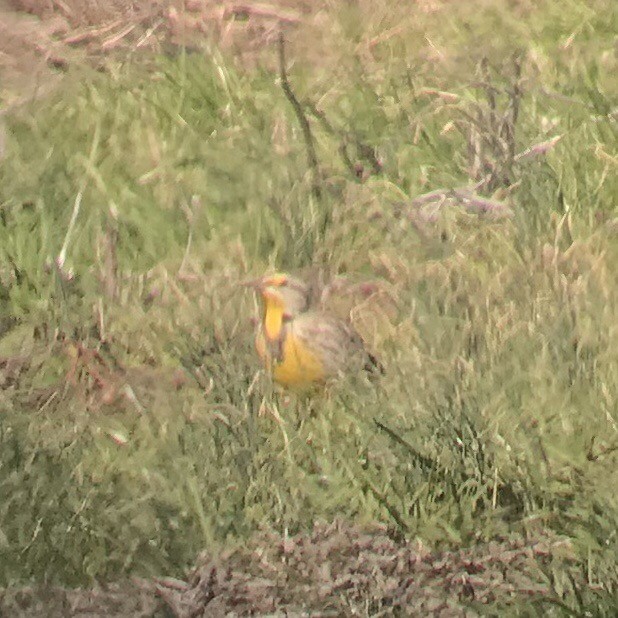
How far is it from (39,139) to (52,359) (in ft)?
3.86

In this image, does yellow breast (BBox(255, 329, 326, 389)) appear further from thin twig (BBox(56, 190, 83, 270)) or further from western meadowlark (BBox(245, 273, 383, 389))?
thin twig (BBox(56, 190, 83, 270))

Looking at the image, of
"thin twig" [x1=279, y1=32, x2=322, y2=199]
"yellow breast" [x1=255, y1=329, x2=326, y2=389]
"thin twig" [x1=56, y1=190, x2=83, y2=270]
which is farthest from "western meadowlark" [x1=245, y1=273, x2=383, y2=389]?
"thin twig" [x1=56, y1=190, x2=83, y2=270]

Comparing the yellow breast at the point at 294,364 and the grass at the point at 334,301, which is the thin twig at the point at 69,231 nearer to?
the grass at the point at 334,301

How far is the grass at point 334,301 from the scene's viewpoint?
316 cm

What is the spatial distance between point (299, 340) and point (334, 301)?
35 centimetres

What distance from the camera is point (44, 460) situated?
333 cm

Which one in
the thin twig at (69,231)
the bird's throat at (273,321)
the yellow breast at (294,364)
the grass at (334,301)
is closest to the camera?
the grass at (334,301)

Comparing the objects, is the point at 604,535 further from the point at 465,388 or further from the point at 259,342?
the point at 259,342

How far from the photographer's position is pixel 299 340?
3.76 meters

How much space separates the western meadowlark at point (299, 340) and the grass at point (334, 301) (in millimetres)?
71

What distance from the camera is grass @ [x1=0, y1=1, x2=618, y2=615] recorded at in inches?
124

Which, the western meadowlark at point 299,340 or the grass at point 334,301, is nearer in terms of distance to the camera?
the grass at point 334,301

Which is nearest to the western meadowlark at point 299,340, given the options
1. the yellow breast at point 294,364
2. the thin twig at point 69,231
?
the yellow breast at point 294,364

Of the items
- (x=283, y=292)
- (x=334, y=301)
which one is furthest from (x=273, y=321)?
(x=334, y=301)
